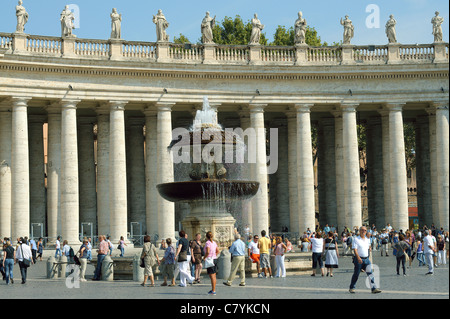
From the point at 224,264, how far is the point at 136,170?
33174mm

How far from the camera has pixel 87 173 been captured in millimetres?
63750

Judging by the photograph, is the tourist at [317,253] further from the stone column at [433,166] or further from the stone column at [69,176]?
the stone column at [433,166]

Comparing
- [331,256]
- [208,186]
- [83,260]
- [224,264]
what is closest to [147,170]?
[83,260]

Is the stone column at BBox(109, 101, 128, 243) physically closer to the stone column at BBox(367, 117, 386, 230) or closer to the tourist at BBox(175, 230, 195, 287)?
the stone column at BBox(367, 117, 386, 230)

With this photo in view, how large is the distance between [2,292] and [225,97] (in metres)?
32.8

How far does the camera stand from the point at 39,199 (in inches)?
2430

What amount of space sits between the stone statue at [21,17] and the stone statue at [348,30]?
79.5 ft

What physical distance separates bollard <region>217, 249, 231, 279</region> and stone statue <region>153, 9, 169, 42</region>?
2933cm

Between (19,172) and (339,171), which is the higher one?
(19,172)

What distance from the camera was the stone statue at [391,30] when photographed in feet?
207

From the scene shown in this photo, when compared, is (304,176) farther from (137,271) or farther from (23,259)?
(23,259)
